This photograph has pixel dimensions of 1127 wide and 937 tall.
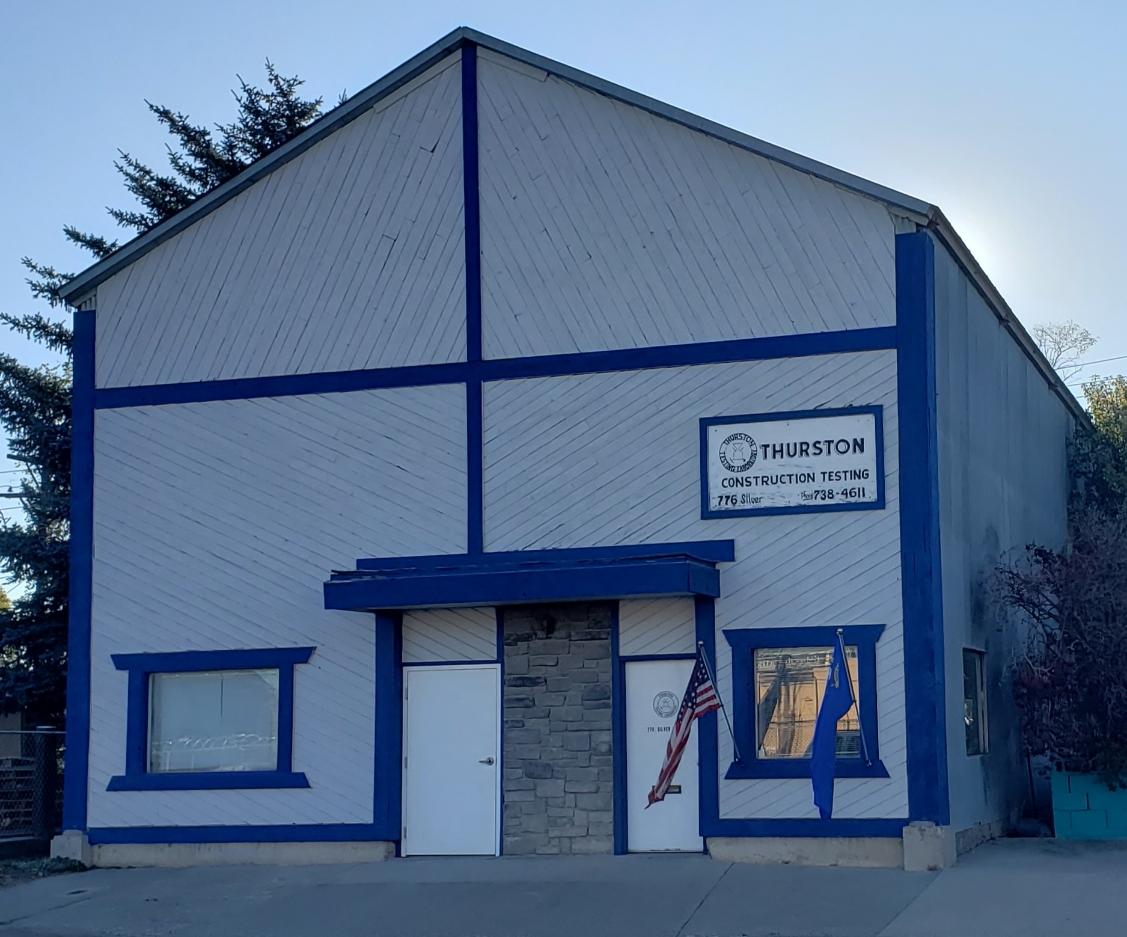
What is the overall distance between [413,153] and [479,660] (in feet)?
19.9

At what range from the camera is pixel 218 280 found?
1977cm

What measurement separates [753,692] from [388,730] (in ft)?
13.6

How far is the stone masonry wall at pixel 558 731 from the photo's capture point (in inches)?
695

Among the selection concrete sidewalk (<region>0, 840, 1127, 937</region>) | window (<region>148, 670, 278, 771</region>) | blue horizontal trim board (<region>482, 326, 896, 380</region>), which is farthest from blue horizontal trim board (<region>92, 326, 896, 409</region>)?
concrete sidewalk (<region>0, 840, 1127, 937</region>)

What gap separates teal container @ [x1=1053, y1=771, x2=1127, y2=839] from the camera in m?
18.5

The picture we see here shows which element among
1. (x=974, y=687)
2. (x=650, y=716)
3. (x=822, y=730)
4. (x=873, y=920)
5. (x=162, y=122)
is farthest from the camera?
(x=162, y=122)

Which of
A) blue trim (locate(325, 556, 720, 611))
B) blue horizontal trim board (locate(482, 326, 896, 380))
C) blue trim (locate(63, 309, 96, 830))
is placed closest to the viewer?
blue trim (locate(325, 556, 720, 611))

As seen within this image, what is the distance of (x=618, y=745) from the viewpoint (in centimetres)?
1764

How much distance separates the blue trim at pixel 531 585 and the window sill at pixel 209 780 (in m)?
2.17

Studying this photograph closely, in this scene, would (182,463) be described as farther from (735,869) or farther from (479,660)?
(735,869)

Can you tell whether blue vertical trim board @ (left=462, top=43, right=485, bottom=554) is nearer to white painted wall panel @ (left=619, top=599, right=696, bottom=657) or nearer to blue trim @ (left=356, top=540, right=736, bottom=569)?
blue trim @ (left=356, top=540, right=736, bottom=569)

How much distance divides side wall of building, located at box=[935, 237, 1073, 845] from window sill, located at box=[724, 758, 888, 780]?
3.01ft

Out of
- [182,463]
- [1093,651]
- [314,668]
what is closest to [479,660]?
[314,668]

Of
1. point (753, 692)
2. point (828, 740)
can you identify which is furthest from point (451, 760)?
point (828, 740)
